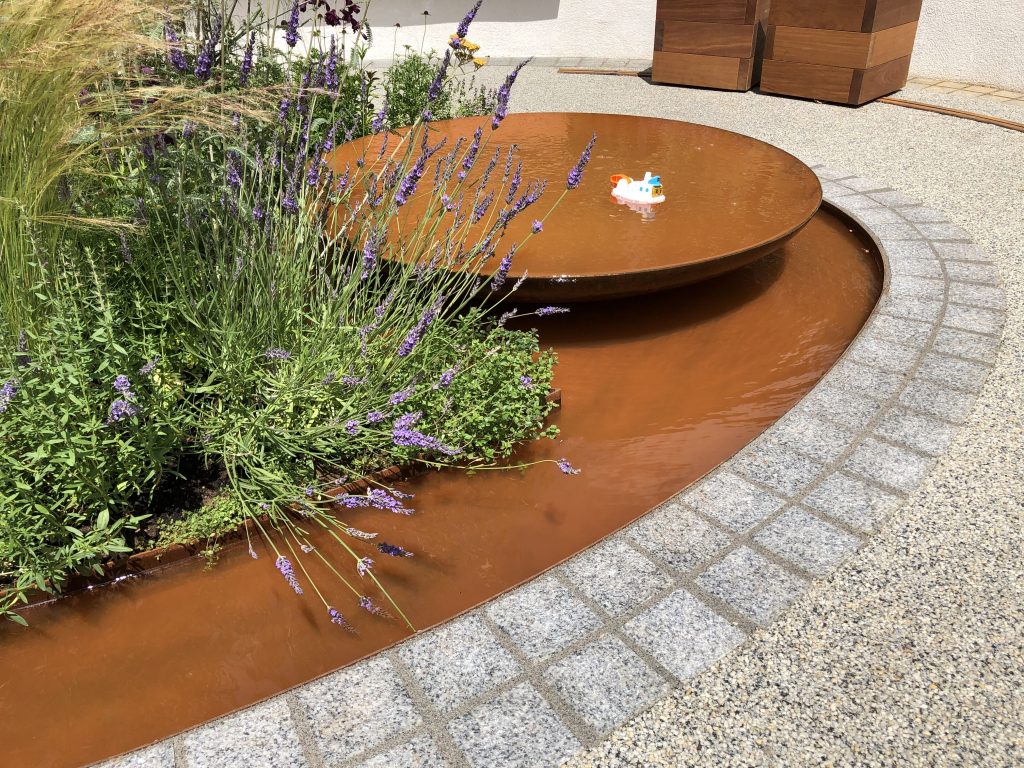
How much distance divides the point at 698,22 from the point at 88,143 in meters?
6.21

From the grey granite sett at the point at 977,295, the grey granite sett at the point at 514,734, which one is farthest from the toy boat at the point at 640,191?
the grey granite sett at the point at 514,734

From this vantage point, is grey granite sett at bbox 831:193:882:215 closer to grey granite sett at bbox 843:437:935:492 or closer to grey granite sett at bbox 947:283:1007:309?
grey granite sett at bbox 947:283:1007:309

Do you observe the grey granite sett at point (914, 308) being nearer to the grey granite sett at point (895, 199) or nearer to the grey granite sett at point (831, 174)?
the grey granite sett at point (895, 199)

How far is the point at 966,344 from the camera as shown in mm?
2924

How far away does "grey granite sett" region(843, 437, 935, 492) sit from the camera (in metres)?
2.25

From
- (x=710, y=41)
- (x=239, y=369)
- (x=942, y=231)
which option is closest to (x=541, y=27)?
(x=710, y=41)

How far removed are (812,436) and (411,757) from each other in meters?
1.54

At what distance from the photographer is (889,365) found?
2777 mm

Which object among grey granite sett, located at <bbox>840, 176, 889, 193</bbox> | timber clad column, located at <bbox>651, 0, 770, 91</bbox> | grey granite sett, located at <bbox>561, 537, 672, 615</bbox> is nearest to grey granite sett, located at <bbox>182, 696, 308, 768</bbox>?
grey granite sett, located at <bbox>561, 537, 672, 615</bbox>

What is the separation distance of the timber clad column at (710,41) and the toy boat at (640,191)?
386 centimetres

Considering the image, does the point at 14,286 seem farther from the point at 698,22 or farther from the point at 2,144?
the point at 698,22

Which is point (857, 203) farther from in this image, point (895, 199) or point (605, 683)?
point (605, 683)

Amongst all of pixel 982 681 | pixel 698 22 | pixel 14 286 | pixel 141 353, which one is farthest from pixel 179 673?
pixel 698 22

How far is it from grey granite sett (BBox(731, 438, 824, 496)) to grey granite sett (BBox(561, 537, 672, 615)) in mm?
497
